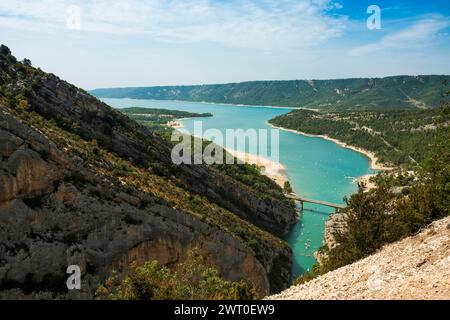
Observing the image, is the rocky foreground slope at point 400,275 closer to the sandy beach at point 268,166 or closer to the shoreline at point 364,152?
the sandy beach at point 268,166

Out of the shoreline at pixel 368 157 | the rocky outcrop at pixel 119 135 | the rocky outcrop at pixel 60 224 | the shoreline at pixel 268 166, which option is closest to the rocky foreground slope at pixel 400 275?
the rocky outcrop at pixel 60 224

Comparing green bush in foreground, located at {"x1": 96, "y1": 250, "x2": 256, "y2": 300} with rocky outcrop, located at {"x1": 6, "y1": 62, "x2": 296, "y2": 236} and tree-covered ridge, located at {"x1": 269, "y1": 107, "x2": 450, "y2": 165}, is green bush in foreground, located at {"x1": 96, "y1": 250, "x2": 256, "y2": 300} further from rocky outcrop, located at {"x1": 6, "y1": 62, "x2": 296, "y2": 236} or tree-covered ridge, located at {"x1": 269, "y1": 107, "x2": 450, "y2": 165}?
tree-covered ridge, located at {"x1": 269, "y1": 107, "x2": 450, "y2": 165}

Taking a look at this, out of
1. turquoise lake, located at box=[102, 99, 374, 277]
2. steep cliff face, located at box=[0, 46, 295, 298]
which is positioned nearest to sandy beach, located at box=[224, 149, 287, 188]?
turquoise lake, located at box=[102, 99, 374, 277]

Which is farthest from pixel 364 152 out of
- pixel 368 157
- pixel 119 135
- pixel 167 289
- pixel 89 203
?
pixel 167 289

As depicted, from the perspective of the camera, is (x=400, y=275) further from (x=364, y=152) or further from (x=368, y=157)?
(x=364, y=152)

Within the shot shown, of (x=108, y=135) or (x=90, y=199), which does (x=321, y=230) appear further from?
(x=90, y=199)

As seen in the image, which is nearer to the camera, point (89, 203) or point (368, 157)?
point (89, 203)
